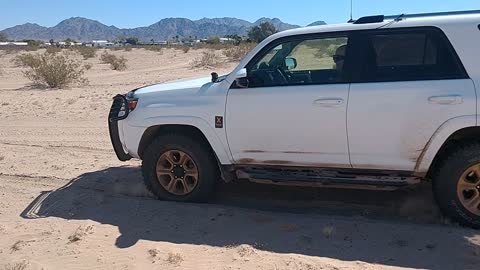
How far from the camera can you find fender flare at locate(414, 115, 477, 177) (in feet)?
17.5

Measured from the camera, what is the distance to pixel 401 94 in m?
5.55

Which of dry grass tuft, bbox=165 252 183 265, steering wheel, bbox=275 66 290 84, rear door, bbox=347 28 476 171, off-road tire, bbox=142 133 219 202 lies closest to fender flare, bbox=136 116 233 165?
off-road tire, bbox=142 133 219 202

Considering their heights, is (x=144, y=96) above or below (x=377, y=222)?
above

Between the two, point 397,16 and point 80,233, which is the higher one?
point 397,16

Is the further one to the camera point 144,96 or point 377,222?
point 144,96

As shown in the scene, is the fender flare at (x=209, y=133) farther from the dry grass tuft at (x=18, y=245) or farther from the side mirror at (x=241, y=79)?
the dry grass tuft at (x=18, y=245)

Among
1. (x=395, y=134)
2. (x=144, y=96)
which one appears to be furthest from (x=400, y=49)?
(x=144, y=96)

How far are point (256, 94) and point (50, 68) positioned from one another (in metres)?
17.4

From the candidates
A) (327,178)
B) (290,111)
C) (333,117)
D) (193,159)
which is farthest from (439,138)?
(193,159)

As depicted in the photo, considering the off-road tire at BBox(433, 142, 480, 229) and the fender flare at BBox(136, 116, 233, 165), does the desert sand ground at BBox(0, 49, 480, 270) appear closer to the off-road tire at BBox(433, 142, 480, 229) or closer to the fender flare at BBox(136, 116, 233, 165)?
the off-road tire at BBox(433, 142, 480, 229)

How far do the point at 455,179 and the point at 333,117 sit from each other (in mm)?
1279

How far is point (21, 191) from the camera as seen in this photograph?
7.52 meters

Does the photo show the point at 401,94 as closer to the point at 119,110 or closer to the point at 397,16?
the point at 397,16

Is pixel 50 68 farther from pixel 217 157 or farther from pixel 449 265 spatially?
pixel 449 265
